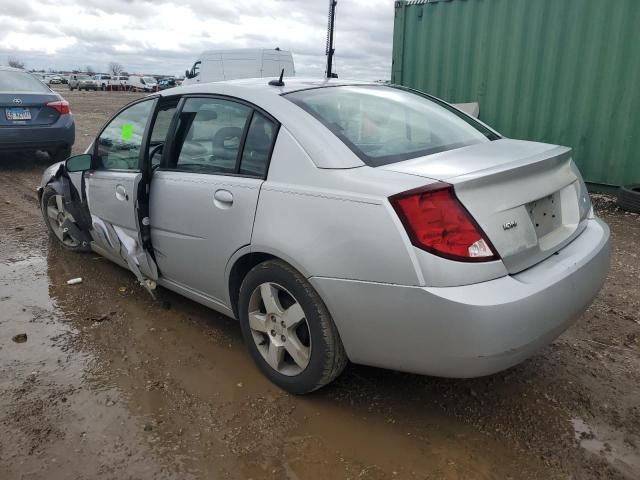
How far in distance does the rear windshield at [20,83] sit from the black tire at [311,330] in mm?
7532

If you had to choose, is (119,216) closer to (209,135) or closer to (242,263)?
(209,135)

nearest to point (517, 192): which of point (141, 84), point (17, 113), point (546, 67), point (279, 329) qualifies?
point (279, 329)

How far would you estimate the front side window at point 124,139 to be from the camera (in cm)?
354

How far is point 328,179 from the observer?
7.59ft

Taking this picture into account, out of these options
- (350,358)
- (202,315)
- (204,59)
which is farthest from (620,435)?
(204,59)

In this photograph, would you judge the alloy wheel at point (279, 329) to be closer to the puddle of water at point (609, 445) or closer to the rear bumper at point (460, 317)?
the rear bumper at point (460, 317)

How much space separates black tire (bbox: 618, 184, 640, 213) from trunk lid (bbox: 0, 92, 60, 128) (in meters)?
8.26

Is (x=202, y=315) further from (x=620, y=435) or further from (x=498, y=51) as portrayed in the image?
(x=498, y=51)

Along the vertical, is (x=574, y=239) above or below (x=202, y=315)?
above

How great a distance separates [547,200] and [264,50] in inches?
691

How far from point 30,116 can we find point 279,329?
24.4 feet

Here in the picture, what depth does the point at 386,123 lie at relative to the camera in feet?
9.24

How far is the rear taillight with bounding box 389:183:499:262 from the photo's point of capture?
2027mm

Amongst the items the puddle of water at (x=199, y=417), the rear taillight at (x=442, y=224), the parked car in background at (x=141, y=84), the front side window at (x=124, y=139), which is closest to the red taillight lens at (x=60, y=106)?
the front side window at (x=124, y=139)
